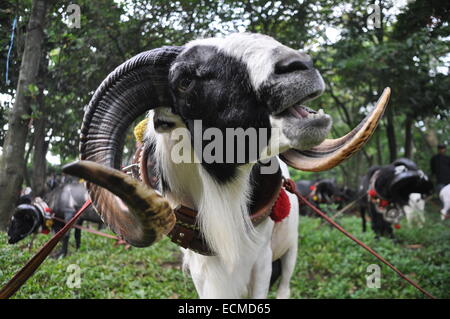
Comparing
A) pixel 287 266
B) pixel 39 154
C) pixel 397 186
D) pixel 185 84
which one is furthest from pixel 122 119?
pixel 397 186

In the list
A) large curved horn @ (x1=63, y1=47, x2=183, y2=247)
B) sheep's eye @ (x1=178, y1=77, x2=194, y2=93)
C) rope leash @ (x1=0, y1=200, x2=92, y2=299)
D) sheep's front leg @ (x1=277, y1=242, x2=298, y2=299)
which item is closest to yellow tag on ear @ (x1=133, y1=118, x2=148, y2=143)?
large curved horn @ (x1=63, y1=47, x2=183, y2=247)

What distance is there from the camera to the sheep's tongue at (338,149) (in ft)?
5.98

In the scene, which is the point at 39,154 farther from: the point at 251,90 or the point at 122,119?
the point at 251,90

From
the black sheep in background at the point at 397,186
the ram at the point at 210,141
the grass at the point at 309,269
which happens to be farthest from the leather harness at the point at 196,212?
the black sheep in background at the point at 397,186

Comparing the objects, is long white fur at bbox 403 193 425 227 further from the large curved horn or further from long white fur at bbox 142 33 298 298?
the large curved horn

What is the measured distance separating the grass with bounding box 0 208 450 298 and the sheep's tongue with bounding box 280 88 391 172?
1.68 meters

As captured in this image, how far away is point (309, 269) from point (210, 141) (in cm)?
503

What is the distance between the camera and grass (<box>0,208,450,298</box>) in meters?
4.41

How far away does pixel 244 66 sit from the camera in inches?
67.7

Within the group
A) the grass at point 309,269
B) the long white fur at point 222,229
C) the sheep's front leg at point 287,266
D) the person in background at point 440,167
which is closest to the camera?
the long white fur at point 222,229

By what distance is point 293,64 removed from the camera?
158cm

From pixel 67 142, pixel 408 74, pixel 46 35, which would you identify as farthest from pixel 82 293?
pixel 408 74

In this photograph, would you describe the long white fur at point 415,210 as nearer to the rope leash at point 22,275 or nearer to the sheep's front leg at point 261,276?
the sheep's front leg at point 261,276
